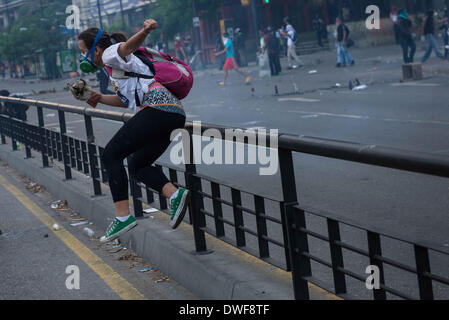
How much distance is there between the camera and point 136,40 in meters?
4.96

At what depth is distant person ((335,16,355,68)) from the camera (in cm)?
3113

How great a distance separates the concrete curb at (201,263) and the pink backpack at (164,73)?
1.12m

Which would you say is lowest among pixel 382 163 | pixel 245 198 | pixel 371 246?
pixel 245 198

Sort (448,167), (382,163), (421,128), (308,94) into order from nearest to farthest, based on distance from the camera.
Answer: (448,167) → (382,163) → (421,128) → (308,94)

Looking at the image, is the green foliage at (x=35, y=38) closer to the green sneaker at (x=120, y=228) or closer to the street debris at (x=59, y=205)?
Answer: the street debris at (x=59, y=205)

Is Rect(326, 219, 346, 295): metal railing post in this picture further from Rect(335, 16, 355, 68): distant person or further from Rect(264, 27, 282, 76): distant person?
Rect(335, 16, 355, 68): distant person

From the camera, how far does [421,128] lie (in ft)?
43.7

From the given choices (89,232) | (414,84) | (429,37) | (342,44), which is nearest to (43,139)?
(89,232)

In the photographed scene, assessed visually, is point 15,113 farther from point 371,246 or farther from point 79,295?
point 371,246

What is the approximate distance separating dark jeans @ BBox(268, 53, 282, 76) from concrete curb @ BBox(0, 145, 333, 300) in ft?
80.7

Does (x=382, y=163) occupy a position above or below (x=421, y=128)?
above
